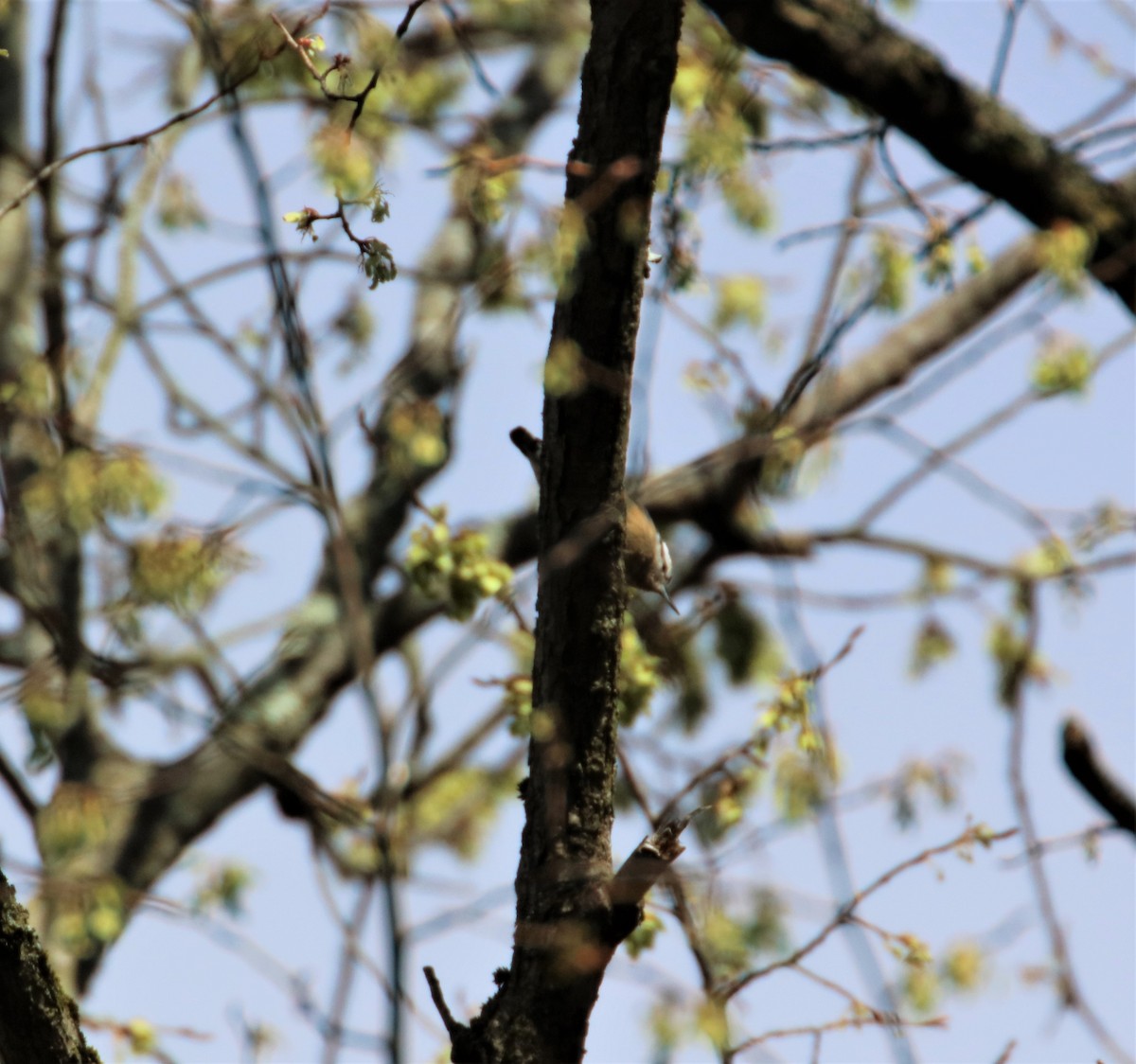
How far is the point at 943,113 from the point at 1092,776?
7.76 feet

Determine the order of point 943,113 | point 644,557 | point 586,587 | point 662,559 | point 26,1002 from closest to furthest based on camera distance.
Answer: point 26,1002 < point 586,587 < point 644,557 < point 943,113 < point 662,559

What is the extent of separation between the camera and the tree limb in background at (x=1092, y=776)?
1.87 m

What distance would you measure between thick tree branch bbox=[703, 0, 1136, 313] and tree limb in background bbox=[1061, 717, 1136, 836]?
2.21 m

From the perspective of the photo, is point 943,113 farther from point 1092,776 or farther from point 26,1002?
point 26,1002

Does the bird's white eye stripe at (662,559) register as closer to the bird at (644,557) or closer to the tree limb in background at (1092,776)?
A: the bird at (644,557)

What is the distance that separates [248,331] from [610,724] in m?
3.05

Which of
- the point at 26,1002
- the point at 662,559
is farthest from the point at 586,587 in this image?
the point at 662,559

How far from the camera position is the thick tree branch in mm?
3500

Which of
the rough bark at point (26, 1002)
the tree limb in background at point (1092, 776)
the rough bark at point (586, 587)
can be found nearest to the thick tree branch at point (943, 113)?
the rough bark at point (586, 587)

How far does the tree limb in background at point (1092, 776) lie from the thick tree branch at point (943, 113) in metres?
2.21

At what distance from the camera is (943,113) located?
3.70 m

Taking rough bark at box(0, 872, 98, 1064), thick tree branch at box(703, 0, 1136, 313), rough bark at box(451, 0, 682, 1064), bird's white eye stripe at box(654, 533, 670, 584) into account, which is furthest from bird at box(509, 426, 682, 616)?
rough bark at box(0, 872, 98, 1064)

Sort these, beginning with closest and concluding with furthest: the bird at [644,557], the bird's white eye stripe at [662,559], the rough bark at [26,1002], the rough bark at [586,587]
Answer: the rough bark at [26,1002] → the rough bark at [586,587] → the bird at [644,557] → the bird's white eye stripe at [662,559]

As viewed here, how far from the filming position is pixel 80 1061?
1.86 m
